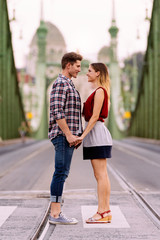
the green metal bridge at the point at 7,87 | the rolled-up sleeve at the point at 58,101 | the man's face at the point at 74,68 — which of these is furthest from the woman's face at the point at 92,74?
the green metal bridge at the point at 7,87

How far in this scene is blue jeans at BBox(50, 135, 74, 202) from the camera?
5.11 metres

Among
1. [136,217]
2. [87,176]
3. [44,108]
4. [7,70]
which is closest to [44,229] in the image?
[136,217]

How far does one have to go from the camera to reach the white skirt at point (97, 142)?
16.9 feet

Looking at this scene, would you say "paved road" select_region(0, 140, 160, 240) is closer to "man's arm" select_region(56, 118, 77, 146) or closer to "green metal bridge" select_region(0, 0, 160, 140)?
"man's arm" select_region(56, 118, 77, 146)

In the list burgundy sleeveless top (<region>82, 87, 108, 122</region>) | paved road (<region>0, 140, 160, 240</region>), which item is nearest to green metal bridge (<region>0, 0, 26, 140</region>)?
paved road (<region>0, 140, 160, 240</region>)

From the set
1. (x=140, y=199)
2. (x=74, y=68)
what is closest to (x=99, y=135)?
(x=74, y=68)

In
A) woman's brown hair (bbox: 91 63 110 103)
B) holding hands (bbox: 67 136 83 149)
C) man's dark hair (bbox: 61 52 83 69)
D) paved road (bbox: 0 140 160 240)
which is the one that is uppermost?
man's dark hair (bbox: 61 52 83 69)

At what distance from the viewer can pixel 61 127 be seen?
16.4 ft

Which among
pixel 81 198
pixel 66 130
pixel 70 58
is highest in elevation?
pixel 70 58

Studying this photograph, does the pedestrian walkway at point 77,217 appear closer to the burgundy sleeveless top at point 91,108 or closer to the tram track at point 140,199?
the tram track at point 140,199

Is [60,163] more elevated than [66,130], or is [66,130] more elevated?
[66,130]

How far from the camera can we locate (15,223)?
512 cm

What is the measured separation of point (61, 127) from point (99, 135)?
40 centimetres

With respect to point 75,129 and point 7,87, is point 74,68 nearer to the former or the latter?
point 75,129
